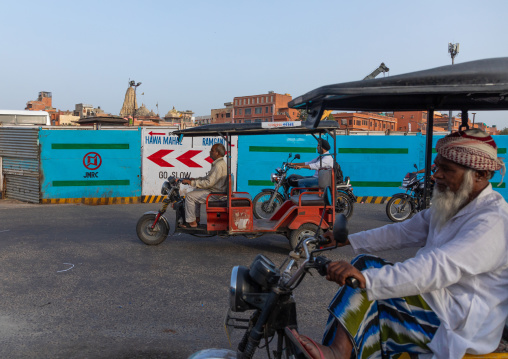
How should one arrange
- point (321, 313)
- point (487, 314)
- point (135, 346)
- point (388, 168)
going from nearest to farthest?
point (487, 314) → point (135, 346) → point (321, 313) → point (388, 168)

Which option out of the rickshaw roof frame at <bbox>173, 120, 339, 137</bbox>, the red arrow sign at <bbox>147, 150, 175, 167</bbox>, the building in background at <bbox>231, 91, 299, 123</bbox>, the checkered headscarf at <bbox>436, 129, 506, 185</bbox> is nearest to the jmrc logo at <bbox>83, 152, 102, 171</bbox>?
the red arrow sign at <bbox>147, 150, 175, 167</bbox>

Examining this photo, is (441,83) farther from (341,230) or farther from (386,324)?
(386,324)

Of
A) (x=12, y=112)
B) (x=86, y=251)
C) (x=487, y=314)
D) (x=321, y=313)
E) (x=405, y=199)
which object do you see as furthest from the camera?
(x=12, y=112)

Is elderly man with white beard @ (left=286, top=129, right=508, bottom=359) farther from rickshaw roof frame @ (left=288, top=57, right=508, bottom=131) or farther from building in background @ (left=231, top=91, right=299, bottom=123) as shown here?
building in background @ (left=231, top=91, right=299, bottom=123)

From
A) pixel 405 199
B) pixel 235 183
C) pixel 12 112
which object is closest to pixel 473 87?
pixel 405 199

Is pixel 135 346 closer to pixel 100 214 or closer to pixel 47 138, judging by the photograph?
pixel 100 214

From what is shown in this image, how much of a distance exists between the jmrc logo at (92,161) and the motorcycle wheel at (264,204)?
4982mm

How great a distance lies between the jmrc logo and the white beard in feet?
37.4

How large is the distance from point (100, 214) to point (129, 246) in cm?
363

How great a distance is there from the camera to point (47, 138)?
1248 cm

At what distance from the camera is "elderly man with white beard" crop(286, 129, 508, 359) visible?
2.17 metres

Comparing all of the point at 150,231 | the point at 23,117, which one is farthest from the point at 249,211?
the point at 23,117

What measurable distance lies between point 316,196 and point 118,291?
142 inches

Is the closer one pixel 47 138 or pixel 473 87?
pixel 473 87
